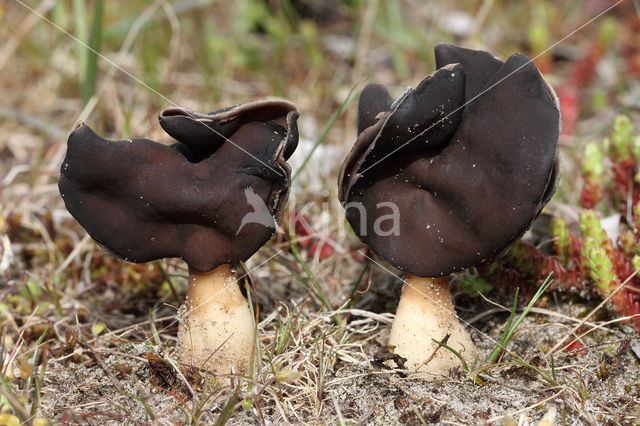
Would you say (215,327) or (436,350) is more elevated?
(215,327)

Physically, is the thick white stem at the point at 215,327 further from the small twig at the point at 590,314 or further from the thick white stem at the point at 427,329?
the small twig at the point at 590,314

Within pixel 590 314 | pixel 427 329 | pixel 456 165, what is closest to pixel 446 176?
pixel 456 165

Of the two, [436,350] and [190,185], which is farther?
[436,350]

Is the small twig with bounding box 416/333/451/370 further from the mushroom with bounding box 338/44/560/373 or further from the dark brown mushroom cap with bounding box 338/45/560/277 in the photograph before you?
the dark brown mushroom cap with bounding box 338/45/560/277

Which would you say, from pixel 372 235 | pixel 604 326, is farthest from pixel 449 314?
pixel 604 326

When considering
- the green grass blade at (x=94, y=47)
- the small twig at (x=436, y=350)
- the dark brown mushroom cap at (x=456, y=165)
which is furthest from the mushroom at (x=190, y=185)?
the green grass blade at (x=94, y=47)

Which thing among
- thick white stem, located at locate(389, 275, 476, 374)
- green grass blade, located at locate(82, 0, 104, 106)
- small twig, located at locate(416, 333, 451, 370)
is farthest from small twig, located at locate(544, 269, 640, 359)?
green grass blade, located at locate(82, 0, 104, 106)

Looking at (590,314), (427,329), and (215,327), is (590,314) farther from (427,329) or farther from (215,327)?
(215,327)
